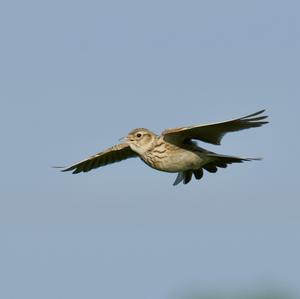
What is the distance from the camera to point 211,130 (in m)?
17.3

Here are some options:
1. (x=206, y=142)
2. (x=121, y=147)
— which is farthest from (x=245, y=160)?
(x=121, y=147)

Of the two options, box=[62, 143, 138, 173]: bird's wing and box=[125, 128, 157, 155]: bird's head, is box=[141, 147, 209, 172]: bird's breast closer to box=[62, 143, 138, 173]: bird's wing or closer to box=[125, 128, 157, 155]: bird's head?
box=[125, 128, 157, 155]: bird's head

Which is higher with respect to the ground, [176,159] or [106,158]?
[106,158]

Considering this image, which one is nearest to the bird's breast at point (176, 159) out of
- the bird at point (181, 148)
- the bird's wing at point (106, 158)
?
the bird at point (181, 148)

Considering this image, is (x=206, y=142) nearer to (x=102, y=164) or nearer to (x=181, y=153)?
(x=181, y=153)

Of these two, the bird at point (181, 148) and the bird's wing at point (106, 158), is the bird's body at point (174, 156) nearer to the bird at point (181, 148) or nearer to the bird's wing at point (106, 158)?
Answer: the bird at point (181, 148)

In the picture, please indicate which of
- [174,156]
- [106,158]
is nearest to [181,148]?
[174,156]

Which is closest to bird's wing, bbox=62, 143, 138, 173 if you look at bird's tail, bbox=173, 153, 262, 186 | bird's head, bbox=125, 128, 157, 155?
bird's head, bbox=125, 128, 157, 155

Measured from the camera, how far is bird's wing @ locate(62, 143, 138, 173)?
62.3ft

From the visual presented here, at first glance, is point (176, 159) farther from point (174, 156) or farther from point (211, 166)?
point (211, 166)

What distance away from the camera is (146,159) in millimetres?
17781

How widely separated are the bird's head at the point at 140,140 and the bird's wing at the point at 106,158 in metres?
0.72

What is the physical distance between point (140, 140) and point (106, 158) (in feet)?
5.44

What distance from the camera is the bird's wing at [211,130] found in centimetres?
1650
